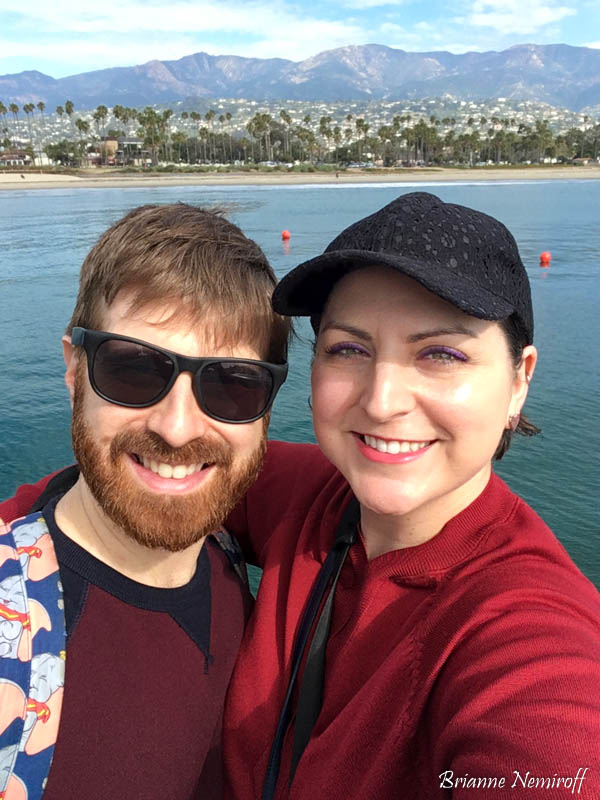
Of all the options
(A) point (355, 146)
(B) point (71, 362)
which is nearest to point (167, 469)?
(B) point (71, 362)

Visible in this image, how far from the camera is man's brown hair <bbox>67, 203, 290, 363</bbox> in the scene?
2.05 meters

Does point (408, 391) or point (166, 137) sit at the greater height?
point (166, 137)

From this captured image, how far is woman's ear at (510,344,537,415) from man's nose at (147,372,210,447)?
993 millimetres

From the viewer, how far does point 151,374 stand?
1.99 m

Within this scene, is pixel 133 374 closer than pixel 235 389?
Yes

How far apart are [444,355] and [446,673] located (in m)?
0.78

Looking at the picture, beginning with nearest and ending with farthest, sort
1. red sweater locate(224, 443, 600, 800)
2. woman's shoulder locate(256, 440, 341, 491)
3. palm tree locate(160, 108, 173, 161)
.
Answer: red sweater locate(224, 443, 600, 800), woman's shoulder locate(256, 440, 341, 491), palm tree locate(160, 108, 173, 161)

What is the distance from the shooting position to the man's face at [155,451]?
199 centimetres

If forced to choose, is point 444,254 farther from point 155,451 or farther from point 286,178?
point 286,178

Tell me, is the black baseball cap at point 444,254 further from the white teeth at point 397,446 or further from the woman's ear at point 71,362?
the woman's ear at point 71,362
